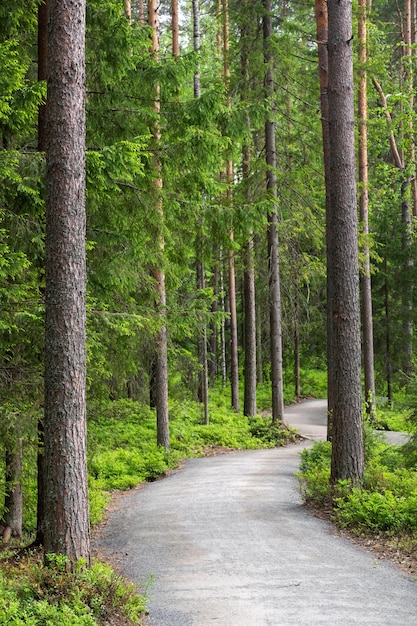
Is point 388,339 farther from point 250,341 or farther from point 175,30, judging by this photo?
point 175,30

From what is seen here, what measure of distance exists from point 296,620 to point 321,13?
45.4 feet

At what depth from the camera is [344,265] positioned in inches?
391

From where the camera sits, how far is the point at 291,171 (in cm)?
1962

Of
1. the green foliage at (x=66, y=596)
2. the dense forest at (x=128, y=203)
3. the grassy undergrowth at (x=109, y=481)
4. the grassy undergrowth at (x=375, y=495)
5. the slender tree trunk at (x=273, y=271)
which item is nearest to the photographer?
the green foliage at (x=66, y=596)

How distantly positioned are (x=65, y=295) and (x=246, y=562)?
357 centimetres

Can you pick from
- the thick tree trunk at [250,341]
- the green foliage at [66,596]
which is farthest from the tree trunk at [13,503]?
the thick tree trunk at [250,341]

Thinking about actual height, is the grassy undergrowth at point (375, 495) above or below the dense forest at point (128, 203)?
below

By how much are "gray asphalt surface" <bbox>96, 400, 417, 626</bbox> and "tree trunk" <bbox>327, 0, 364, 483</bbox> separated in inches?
47.9

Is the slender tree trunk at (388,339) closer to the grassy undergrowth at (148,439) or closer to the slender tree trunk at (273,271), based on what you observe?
the grassy undergrowth at (148,439)

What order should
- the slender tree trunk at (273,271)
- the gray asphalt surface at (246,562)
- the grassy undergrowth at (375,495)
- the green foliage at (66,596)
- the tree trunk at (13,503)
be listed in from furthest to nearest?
the slender tree trunk at (273,271) → the tree trunk at (13,503) → the grassy undergrowth at (375,495) → the gray asphalt surface at (246,562) → the green foliage at (66,596)

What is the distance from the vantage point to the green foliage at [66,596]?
5.27 meters

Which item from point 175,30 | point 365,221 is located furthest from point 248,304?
A: point 175,30

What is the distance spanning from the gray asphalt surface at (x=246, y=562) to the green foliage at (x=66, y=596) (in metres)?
0.32

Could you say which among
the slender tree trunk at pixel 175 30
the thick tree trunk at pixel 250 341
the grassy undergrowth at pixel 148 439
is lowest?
the grassy undergrowth at pixel 148 439
